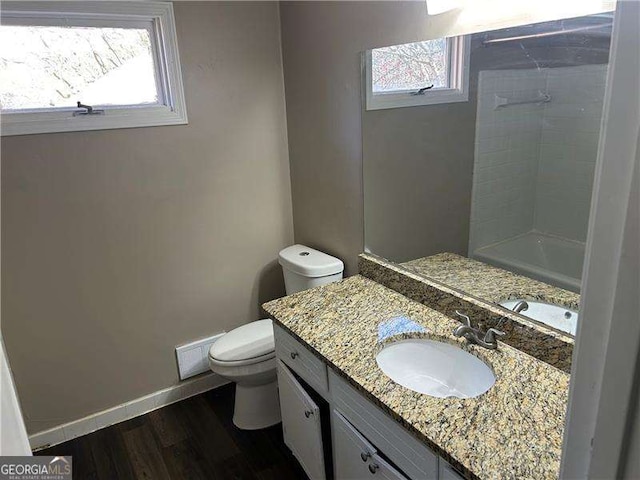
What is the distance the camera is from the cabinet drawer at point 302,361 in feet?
5.33

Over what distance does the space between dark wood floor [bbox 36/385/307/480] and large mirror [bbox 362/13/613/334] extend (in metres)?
1.09

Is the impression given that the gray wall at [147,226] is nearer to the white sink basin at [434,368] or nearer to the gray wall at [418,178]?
the gray wall at [418,178]

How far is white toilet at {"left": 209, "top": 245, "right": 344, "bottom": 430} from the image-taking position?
2188 mm

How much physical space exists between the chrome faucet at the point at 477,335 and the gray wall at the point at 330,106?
75 cm

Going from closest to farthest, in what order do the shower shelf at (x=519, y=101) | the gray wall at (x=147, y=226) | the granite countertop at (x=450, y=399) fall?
the granite countertop at (x=450, y=399) → the shower shelf at (x=519, y=101) → the gray wall at (x=147, y=226)

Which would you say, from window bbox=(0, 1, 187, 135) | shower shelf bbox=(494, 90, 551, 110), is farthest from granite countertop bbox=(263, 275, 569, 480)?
window bbox=(0, 1, 187, 135)

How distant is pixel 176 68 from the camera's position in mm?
2152

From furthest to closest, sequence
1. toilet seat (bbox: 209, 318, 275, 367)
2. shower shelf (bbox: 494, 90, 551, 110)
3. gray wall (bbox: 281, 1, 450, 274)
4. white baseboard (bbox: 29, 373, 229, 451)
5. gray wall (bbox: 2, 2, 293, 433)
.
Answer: white baseboard (bbox: 29, 373, 229, 451) → toilet seat (bbox: 209, 318, 275, 367) → gray wall (bbox: 2, 2, 293, 433) → gray wall (bbox: 281, 1, 450, 274) → shower shelf (bbox: 494, 90, 551, 110)

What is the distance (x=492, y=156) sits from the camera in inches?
60.7

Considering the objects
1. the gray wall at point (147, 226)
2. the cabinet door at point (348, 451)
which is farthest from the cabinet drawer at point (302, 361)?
the gray wall at point (147, 226)

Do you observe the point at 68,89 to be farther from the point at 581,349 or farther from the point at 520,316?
the point at 581,349

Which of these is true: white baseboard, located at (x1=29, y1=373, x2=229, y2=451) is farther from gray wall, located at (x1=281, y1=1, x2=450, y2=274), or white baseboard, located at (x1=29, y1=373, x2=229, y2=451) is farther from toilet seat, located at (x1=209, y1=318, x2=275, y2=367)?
gray wall, located at (x1=281, y1=1, x2=450, y2=274)

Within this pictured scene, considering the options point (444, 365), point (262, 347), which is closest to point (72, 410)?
point (262, 347)

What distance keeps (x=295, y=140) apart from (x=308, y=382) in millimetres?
1304
